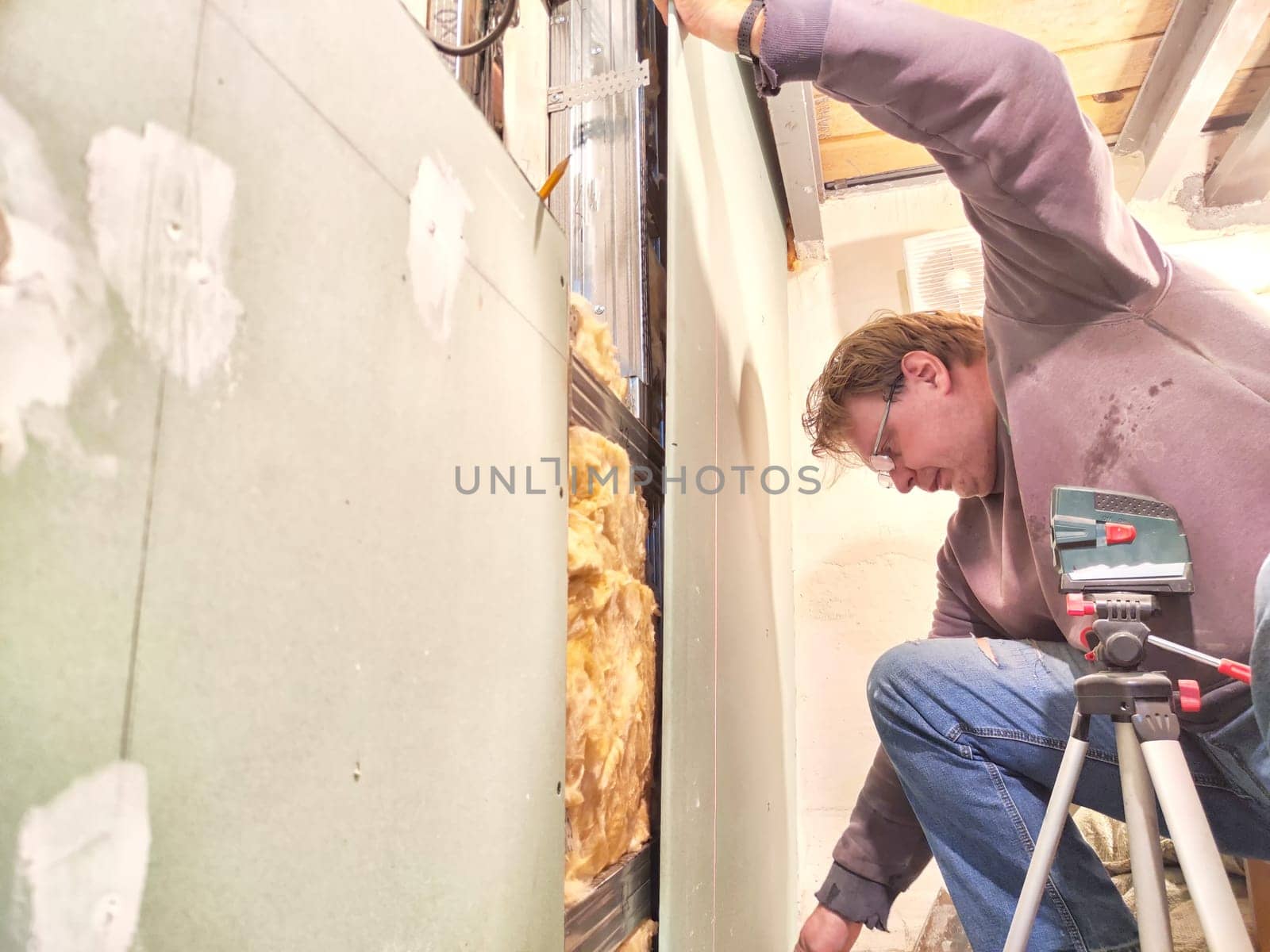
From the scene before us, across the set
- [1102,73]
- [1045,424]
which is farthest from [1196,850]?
[1102,73]

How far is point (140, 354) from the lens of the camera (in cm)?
39

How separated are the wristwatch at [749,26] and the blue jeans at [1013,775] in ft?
2.97

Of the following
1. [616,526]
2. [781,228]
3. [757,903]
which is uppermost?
[781,228]

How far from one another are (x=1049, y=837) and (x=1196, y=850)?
16cm

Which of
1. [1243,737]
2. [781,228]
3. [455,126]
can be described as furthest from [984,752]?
[781,228]

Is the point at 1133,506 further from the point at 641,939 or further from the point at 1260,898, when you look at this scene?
the point at 1260,898

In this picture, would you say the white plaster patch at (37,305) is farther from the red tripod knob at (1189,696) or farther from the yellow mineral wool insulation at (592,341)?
the red tripod knob at (1189,696)

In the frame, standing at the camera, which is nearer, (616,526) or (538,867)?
(538,867)

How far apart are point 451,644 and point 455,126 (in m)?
0.43

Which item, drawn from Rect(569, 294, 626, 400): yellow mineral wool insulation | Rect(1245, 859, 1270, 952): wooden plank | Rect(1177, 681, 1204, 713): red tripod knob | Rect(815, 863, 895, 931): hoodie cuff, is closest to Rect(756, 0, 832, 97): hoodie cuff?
Rect(569, 294, 626, 400): yellow mineral wool insulation

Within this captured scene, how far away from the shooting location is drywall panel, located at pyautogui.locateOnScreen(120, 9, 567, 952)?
0.40m

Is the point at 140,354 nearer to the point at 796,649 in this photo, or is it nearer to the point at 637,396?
the point at 637,396

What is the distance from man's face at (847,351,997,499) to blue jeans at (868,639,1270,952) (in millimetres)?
298

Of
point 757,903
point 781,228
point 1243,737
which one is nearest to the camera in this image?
point 1243,737
